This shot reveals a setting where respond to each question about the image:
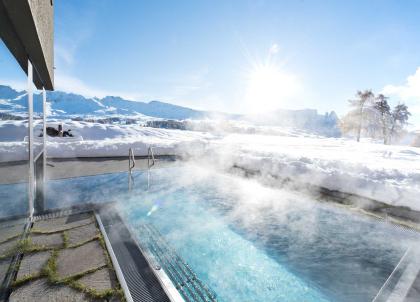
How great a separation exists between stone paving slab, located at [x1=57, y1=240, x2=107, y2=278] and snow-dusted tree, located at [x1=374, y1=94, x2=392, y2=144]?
2338cm

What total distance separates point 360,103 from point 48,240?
23506 mm

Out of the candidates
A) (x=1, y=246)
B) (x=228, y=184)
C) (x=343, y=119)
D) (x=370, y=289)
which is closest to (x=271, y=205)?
(x=228, y=184)

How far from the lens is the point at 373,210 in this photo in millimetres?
3539

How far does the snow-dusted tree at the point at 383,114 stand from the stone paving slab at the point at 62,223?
23.2 m

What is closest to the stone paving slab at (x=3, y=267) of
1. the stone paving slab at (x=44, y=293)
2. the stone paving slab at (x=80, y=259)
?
the stone paving slab at (x=44, y=293)

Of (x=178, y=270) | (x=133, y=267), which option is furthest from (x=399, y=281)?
(x=133, y=267)

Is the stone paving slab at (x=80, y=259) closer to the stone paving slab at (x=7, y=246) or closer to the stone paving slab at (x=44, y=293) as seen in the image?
the stone paving slab at (x=44, y=293)

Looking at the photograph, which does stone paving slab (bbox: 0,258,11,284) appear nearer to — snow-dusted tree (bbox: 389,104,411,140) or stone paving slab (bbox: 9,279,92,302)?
stone paving slab (bbox: 9,279,92,302)

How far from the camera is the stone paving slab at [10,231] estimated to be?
57.8 inches

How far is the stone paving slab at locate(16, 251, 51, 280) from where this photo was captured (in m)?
1.58

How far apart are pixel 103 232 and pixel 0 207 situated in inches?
37.5

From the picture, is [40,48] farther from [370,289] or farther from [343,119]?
[343,119]

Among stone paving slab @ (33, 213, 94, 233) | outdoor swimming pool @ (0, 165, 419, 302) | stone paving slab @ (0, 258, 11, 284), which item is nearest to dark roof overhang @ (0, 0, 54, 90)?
stone paving slab @ (0, 258, 11, 284)

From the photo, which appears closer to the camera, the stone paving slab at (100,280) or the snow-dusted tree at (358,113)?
the stone paving slab at (100,280)
